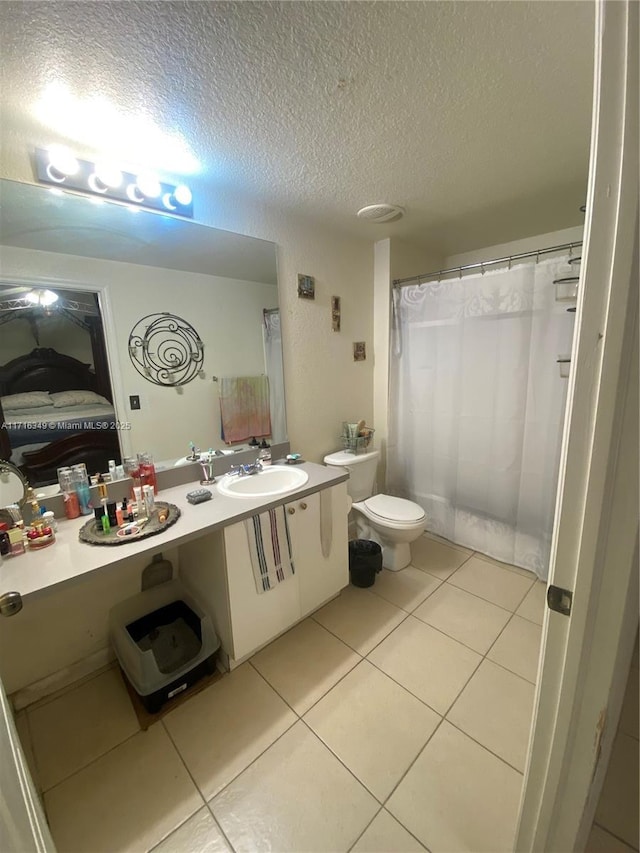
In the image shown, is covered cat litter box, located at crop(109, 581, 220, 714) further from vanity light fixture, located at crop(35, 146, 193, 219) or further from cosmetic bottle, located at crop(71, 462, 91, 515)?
vanity light fixture, located at crop(35, 146, 193, 219)

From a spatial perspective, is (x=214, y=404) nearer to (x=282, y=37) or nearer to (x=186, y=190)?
(x=186, y=190)

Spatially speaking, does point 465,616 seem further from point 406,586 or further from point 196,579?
point 196,579

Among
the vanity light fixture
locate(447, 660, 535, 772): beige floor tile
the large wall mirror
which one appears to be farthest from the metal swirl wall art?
locate(447, 660, 535, 772): beige floor tile

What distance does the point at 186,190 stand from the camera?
154cm

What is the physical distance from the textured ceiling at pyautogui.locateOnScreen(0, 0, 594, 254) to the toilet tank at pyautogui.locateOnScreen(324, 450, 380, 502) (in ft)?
4.99

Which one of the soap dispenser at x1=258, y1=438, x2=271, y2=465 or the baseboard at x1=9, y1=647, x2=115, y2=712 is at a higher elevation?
A: the soap dispenser at x1=258, y1=438, x2=271, y2=465

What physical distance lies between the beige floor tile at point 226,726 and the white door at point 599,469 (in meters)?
0.95

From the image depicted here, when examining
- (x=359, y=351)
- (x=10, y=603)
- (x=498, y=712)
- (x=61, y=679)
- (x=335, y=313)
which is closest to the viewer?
(x=10, y=603)

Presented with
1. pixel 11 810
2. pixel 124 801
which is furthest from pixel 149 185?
pixel 124 801

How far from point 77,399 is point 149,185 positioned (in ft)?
3.18

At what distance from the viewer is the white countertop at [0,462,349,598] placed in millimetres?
990

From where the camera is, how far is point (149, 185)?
56.8 inches

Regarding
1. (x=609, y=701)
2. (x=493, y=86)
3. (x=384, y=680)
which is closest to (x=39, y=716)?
(x=384, y=680)

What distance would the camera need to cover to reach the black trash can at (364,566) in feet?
6.49
